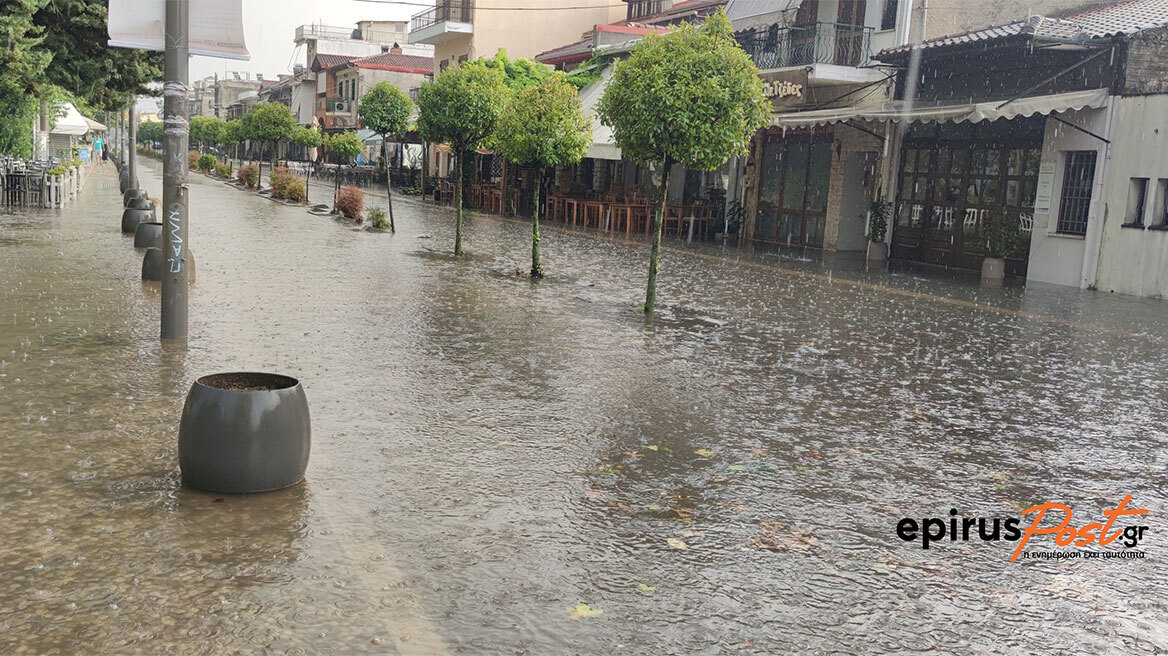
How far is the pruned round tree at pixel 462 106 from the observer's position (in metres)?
19.2

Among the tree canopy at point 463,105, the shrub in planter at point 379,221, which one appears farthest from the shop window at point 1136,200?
the shrub in planter at point 379,221

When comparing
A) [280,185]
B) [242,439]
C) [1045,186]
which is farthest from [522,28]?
[242,439]

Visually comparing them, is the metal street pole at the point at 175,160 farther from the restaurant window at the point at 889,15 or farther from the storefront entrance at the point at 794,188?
the storefront entrance at the point at 794,188

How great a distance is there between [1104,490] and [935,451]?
3.64 ft

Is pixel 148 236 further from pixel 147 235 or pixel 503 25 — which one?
pixel 503 25

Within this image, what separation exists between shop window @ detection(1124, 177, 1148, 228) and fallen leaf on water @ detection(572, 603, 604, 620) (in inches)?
657

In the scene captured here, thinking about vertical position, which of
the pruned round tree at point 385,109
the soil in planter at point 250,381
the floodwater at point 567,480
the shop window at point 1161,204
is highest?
the pruned round tree at point 385,109

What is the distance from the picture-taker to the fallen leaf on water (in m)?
4.23

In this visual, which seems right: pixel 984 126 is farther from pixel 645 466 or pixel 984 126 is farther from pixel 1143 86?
pixel 645 466

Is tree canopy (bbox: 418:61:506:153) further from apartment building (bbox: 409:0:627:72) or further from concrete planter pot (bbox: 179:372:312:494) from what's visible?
apartment building (bbox: 409:0:627:72)

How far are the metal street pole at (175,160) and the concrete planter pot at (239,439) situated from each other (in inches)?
150

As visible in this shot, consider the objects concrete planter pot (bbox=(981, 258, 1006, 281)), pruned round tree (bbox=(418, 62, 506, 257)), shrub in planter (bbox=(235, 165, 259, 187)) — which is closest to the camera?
pruned round tree (bbox=(418, 62, 506, 257))

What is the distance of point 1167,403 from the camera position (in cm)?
912

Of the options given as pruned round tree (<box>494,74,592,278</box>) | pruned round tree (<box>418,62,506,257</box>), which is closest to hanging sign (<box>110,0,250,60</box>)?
pruned round tree (<box>494,74,592,278</box>)
